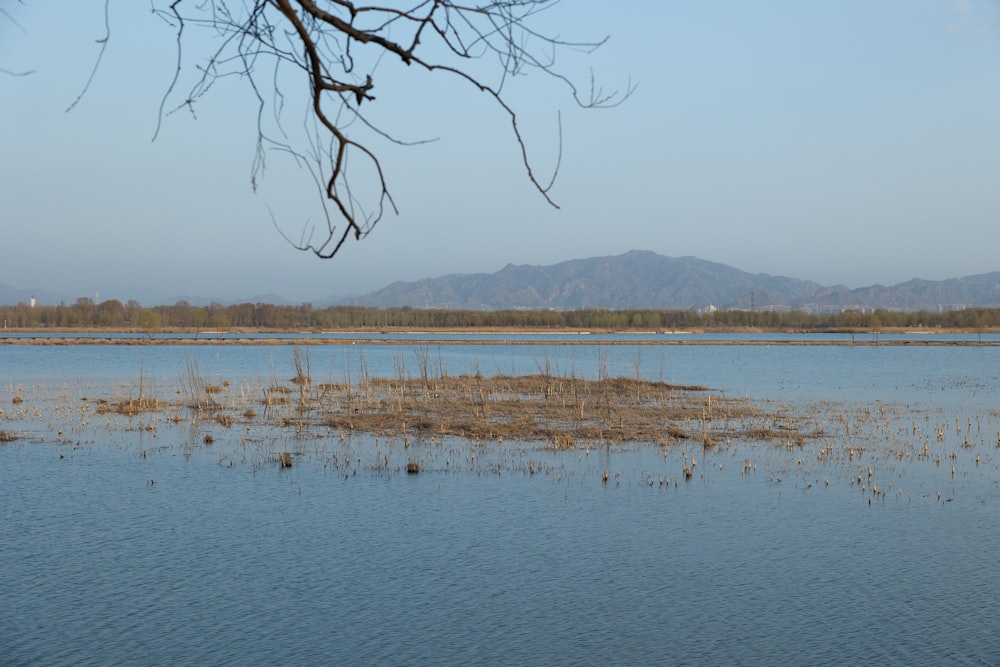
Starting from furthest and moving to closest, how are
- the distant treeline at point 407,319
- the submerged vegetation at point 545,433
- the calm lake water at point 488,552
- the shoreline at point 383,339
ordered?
the distant treeline at point 407,319, the shoreline at point 383,339, the submerged vegetation at point 545,433, the calm lake water at point 488,552

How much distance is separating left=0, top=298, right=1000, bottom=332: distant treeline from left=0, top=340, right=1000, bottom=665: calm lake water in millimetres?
109745

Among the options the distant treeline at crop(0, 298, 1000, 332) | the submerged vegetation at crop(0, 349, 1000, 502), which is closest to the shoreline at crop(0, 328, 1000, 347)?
the distant treeline at crop(0, 298, 1000, 332)

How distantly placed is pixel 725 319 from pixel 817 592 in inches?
5902

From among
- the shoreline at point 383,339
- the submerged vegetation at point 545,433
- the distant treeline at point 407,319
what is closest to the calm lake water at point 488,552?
the submerged vegetation at point 545,433

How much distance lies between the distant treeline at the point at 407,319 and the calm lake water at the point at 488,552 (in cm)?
10975

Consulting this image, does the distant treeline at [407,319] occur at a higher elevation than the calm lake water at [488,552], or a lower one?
higher

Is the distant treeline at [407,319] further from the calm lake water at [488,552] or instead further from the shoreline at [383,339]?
the calm lake water at [488,552]

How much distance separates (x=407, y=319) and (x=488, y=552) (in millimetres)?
147827

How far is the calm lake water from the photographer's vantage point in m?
8.91

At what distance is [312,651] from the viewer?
28.3ft

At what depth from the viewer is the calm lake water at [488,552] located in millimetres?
8906

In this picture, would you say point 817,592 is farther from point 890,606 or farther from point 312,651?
point 312,651

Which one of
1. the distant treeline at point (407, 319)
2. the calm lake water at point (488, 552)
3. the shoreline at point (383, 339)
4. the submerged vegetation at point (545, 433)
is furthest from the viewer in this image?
the distant treeline at point (407, 319)

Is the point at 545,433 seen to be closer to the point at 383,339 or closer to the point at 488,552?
the point at 488,552
